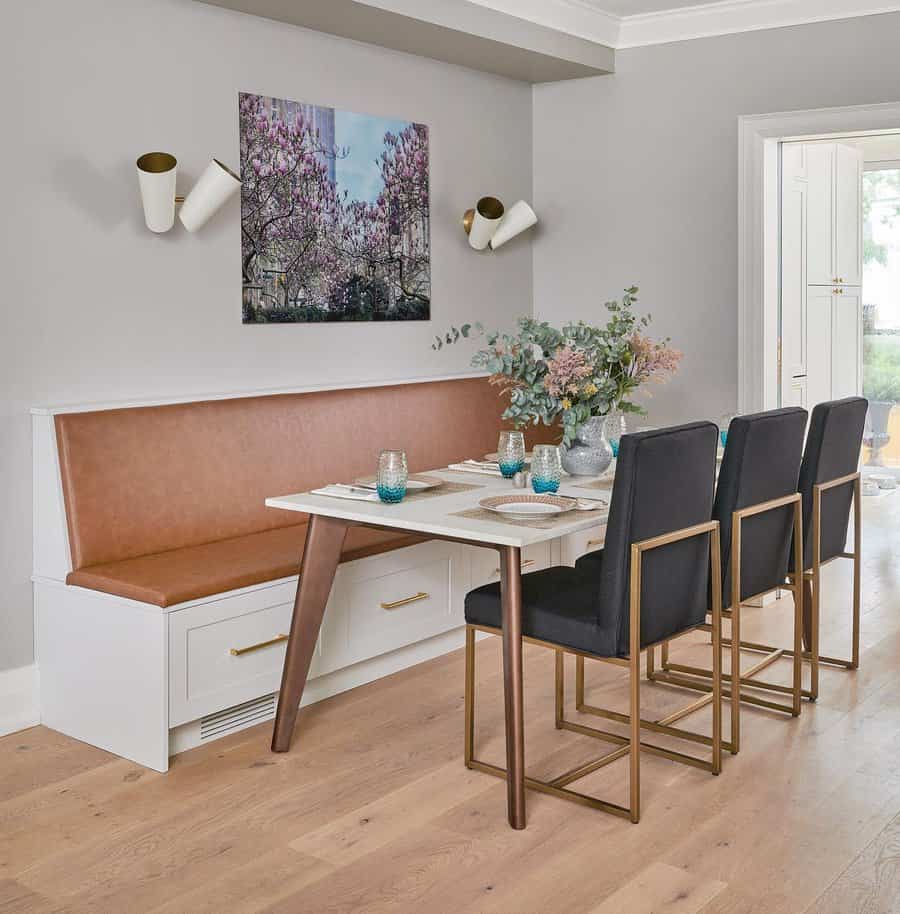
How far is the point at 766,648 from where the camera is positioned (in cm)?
392

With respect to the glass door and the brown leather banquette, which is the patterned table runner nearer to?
the brown leather banquette

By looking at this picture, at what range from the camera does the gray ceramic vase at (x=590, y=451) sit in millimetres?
3404

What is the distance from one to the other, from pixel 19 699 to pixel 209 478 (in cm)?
86

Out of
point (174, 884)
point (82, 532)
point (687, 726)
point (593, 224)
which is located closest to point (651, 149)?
point (593, 224)

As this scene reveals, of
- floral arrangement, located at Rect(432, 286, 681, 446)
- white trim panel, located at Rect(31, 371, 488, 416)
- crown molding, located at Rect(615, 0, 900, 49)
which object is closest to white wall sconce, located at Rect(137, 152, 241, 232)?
white trim panel, located at Rect(31, 371, 488, 416)

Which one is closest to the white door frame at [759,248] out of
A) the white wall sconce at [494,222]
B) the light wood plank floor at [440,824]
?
the white wall sconce at [494,222]

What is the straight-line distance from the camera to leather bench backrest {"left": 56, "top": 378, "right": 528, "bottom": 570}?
3324 millimetres

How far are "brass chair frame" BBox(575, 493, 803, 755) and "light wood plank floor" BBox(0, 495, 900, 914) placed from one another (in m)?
0.07

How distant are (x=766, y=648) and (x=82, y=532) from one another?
2263mm

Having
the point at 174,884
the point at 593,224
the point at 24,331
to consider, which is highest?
the point at 593,224

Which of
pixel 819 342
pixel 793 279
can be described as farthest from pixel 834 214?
pixel 793 279

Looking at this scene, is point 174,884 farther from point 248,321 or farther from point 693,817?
point 248,321

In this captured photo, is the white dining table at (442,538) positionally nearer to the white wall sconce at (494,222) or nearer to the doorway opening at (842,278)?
the white wall sconce at (494,222)

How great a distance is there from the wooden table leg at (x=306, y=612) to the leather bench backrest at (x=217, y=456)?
0.61m
